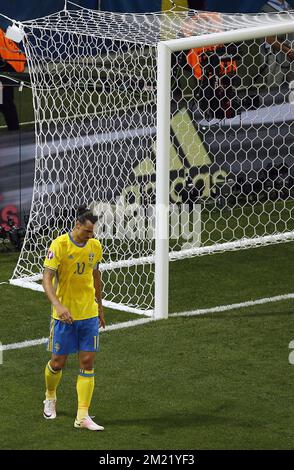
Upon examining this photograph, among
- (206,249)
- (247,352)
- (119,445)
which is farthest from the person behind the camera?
(206,249)

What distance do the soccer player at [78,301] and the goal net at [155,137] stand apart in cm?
289

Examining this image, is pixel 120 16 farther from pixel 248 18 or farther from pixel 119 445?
pixel 119 445

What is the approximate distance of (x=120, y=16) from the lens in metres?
14.7

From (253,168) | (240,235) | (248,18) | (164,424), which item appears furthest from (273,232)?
(164,424)

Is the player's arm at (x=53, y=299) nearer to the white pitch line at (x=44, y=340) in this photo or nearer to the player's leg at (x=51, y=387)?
the player's leg at (x=51, y=387)

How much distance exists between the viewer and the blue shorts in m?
9.55

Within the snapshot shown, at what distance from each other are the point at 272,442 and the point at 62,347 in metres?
1.72

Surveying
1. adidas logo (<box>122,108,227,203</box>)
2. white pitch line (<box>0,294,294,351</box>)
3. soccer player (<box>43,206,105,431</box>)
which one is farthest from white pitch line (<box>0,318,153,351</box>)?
adidas logo (<box>122,108,227,203</box>)

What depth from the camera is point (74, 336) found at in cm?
959

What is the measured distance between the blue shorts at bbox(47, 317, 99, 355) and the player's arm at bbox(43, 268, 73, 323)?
7.4 inches

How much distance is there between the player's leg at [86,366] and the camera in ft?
31.1

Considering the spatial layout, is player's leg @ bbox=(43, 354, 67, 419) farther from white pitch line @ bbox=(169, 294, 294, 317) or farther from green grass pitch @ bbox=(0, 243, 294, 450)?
white pitch line @ bbox=(169, 294, 294, 317)

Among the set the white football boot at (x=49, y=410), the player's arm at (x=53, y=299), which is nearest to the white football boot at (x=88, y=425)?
the white football boot at (x=49, y=410)

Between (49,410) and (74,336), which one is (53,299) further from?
(49,410)
